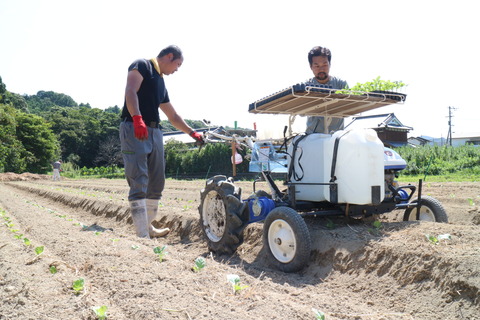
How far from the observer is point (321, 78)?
429cm

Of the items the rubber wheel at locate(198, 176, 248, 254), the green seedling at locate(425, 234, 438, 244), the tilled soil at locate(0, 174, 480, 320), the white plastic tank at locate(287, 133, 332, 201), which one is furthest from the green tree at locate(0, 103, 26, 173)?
the green seedling at locate(425, 234, 438, 244)

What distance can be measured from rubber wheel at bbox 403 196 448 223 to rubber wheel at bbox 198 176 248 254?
1889mm

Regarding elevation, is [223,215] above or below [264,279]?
above

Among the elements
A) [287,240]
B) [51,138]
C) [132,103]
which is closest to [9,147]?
[51,138]

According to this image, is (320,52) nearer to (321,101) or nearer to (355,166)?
(321,101)

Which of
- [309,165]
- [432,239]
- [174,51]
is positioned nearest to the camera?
[432,239]

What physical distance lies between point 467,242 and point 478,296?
817mm

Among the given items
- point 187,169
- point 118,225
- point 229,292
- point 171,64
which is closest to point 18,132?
point 187,169

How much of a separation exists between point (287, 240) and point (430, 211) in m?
1.81

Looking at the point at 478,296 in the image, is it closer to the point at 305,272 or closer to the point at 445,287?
the point at 445,287

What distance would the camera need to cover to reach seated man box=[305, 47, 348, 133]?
4.18m

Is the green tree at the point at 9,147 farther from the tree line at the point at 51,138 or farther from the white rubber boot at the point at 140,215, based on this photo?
the white rubber boot at the point at 140,215

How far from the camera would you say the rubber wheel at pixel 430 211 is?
3.77 metres

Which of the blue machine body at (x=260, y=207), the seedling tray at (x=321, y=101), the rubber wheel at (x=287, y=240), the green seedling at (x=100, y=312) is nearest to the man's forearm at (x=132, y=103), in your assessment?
the seedling tray at (x=321, y=101)
